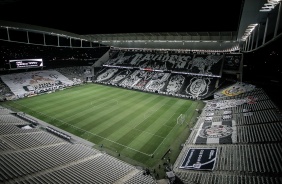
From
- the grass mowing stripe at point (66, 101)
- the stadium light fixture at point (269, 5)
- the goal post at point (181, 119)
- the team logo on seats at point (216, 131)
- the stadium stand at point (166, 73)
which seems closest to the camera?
the stadium light fixture at point (269, 5)

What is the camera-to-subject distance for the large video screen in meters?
37.5

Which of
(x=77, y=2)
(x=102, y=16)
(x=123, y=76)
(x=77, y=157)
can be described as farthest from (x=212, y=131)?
(x=123, y=76)

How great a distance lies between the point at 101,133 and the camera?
20109 millimetres

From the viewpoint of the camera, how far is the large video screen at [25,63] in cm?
3750

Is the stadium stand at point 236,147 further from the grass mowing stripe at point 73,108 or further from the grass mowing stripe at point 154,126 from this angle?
the grass mowing stripe at point 73,108

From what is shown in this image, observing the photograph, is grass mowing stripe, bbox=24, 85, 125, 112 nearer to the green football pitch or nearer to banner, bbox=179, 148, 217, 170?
the green football pitch

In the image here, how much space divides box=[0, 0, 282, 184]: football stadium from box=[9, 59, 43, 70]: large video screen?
200mm

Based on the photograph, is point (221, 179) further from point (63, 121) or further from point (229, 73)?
point (229, 73)

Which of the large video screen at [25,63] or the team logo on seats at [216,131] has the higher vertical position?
the large video screen at [25,63]

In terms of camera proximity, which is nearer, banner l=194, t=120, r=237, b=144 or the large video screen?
banner l=194, t=120, r=237, b=144

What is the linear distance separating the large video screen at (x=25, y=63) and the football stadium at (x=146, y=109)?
0.20m

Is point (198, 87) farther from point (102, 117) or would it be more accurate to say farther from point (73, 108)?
point (73, 108)

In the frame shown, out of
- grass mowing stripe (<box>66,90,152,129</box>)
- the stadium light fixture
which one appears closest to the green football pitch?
grass mowing stripe (<box>66,90,152,129</box>)

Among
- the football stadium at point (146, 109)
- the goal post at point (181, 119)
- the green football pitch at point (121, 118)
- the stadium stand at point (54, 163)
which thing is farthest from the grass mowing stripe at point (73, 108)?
the goal post at point (181, 119)
